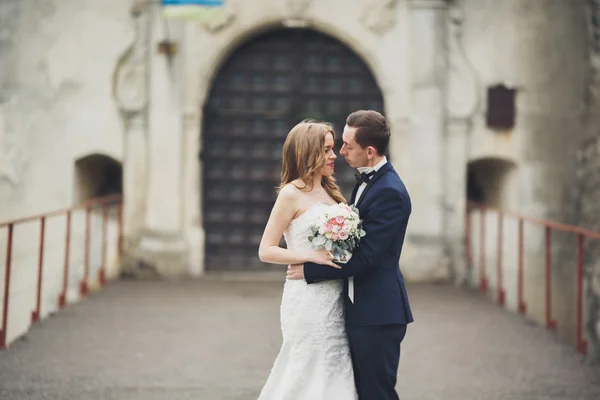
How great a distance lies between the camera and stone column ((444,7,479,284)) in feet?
34.5

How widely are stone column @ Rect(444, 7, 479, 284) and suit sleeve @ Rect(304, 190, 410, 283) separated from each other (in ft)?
22.6

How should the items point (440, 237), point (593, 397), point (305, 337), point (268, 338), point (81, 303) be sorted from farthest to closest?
1. point (440, 237)
2. point (81, 303)
3. point (268, 338)
4. point (593, 397)
5. point (305, 337)

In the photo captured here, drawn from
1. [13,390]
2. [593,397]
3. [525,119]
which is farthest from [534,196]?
[13,390]

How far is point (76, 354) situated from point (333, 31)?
5643 mm

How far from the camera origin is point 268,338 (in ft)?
23.5

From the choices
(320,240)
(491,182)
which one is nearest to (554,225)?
(491,182)

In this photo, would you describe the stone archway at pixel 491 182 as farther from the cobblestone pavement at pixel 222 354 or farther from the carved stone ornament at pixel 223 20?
the carved stone ornament at pixel 223 20

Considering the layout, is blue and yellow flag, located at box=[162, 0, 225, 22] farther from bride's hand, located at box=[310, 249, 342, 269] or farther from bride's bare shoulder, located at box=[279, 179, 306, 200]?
bride's hand, located at box=[310, 249, 342, 269]

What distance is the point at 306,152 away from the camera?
392 cm

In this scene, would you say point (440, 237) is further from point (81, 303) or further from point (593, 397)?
point (593, 397)

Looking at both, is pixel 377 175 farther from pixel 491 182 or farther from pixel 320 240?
pixel 491 182

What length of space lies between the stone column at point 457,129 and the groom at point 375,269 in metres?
6.80

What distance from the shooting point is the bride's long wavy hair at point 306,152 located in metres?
3.89

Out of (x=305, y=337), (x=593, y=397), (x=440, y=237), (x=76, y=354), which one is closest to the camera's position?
(x=305, y=337)
